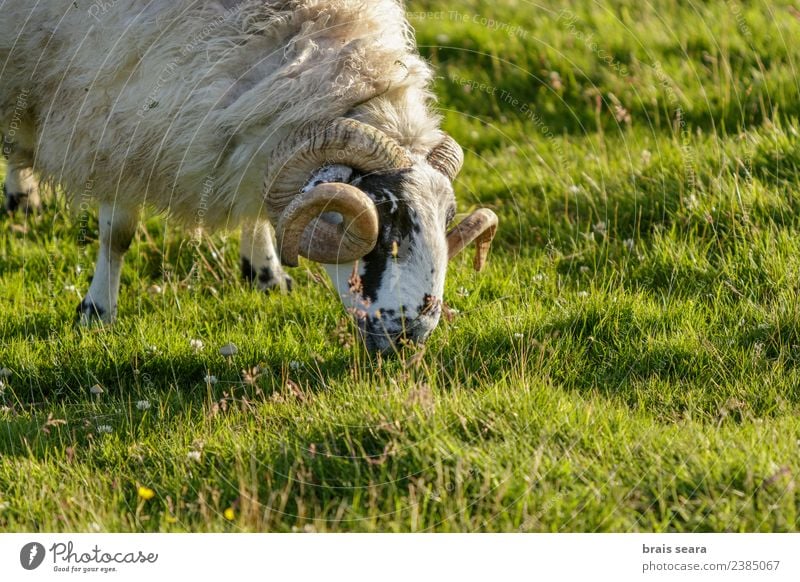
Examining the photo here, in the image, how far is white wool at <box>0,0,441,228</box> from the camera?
5.01 meters

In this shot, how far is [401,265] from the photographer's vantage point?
15.6ft

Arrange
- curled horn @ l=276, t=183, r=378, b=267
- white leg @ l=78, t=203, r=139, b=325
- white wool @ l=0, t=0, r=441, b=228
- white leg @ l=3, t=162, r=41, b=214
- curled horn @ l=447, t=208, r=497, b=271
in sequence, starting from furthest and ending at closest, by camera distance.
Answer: white leg @ l=3, t=162, r=41, b=214, white leg @ l=78, t=203, r=139, b=325, curled horn @ l=447, t=208, r=497, b=271, white wool @ l=0, t=0, r=441, b=228, curled horn @ l=276, t=183, r=378, b=267

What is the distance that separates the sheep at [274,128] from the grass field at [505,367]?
0.45 metres

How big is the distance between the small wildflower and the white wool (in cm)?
76

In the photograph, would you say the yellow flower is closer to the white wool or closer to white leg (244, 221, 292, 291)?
the white wool

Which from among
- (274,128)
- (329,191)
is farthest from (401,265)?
(274,128)

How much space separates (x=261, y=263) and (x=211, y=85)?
6.09 ft

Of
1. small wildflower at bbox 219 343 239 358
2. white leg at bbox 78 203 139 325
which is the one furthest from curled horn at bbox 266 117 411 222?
white leg at bbox 78 203 139 325

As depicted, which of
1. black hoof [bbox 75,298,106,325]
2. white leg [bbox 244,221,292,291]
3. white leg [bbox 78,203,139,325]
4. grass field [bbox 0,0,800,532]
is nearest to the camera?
grass field [bbox 0,0,800,532]

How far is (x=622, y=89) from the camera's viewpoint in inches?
329

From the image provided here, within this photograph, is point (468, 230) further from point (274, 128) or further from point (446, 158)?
point (274, 128)

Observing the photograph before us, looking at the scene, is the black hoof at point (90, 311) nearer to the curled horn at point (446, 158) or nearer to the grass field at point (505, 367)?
the grass field at point (505, 367)

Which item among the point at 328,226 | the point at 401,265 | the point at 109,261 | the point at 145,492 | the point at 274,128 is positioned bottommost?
the point at 145,492
